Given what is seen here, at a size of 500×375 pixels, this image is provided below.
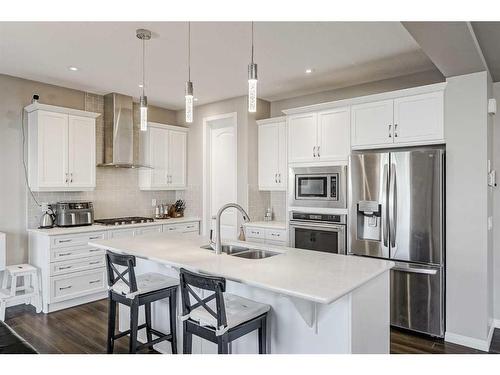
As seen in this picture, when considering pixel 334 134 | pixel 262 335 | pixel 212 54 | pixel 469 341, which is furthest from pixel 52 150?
pixel 469 341

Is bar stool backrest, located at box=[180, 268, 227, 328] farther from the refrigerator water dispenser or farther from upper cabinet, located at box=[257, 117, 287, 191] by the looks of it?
upper cabinet, located at box=[257, 117, 287, 191]

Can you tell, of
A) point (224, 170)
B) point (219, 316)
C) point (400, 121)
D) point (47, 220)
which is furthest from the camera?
point (224, 170)

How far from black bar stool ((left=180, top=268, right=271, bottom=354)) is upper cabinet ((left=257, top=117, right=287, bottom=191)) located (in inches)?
111

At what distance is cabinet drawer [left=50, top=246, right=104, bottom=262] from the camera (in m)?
3.94

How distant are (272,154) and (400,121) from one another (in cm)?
190

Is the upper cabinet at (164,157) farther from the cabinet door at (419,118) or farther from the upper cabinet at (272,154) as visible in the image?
the cabinet door at (419,118)

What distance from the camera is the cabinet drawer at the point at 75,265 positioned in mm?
3943

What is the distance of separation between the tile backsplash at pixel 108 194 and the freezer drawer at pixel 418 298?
152 inches

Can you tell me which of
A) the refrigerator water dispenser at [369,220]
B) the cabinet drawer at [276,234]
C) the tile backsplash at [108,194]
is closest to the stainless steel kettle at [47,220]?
the tile backsplash at [108,194]

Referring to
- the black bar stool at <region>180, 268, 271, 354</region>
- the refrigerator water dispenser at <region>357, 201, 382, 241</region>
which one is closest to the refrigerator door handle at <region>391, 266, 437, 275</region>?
the refrigerator water dispenser at <region>357, 201, 382, 241</region>

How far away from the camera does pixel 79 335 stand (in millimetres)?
3279

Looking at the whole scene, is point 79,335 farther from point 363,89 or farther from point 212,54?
point 363,89
